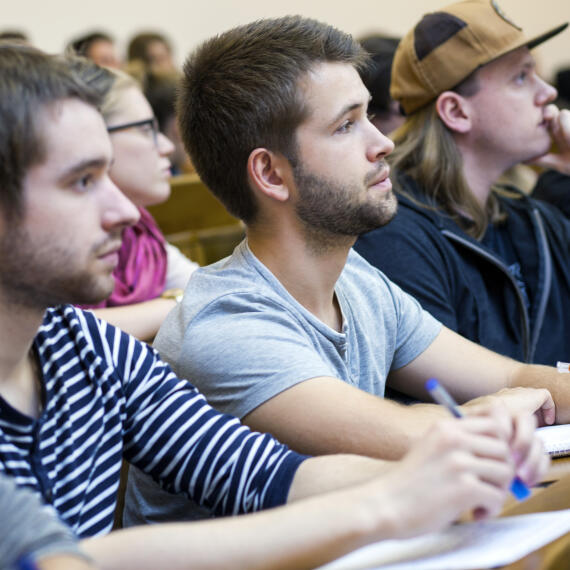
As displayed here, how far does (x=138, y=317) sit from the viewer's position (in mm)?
1852

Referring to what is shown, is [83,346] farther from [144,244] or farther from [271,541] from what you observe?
[144,244]

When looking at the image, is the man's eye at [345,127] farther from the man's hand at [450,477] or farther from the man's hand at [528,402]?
the man's hand at [450,477]

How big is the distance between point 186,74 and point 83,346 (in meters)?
0.62

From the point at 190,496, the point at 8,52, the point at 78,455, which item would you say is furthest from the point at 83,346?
the point at 8,52

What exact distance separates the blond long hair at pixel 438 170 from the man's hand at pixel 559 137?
0.26 m

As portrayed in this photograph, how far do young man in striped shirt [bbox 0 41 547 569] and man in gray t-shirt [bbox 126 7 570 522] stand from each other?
166 mm

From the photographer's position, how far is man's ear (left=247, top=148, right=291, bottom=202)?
1.44m

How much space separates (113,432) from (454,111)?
1355 mm

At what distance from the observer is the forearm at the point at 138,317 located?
182 cm

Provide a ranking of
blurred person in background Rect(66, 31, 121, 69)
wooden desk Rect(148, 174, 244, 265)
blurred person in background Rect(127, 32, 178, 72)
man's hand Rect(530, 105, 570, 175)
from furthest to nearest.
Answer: blurred person in background Rect(127, 32, 178, 72)
blurred person in background Rect(66, 31, 121, 69)
wooden desk Rect(148, 174, 244, 265)
man's hand Rect(530, 105, 570, 175)

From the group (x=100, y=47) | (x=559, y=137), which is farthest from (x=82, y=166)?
(x=100, y=47)

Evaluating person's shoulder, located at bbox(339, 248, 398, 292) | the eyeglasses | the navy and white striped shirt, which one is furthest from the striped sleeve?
the eyeglasses

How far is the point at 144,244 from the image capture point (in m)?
2.21

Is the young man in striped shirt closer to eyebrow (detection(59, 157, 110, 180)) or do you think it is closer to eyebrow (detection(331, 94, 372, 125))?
eyebrow (detection(59, 157, 110, 180))
